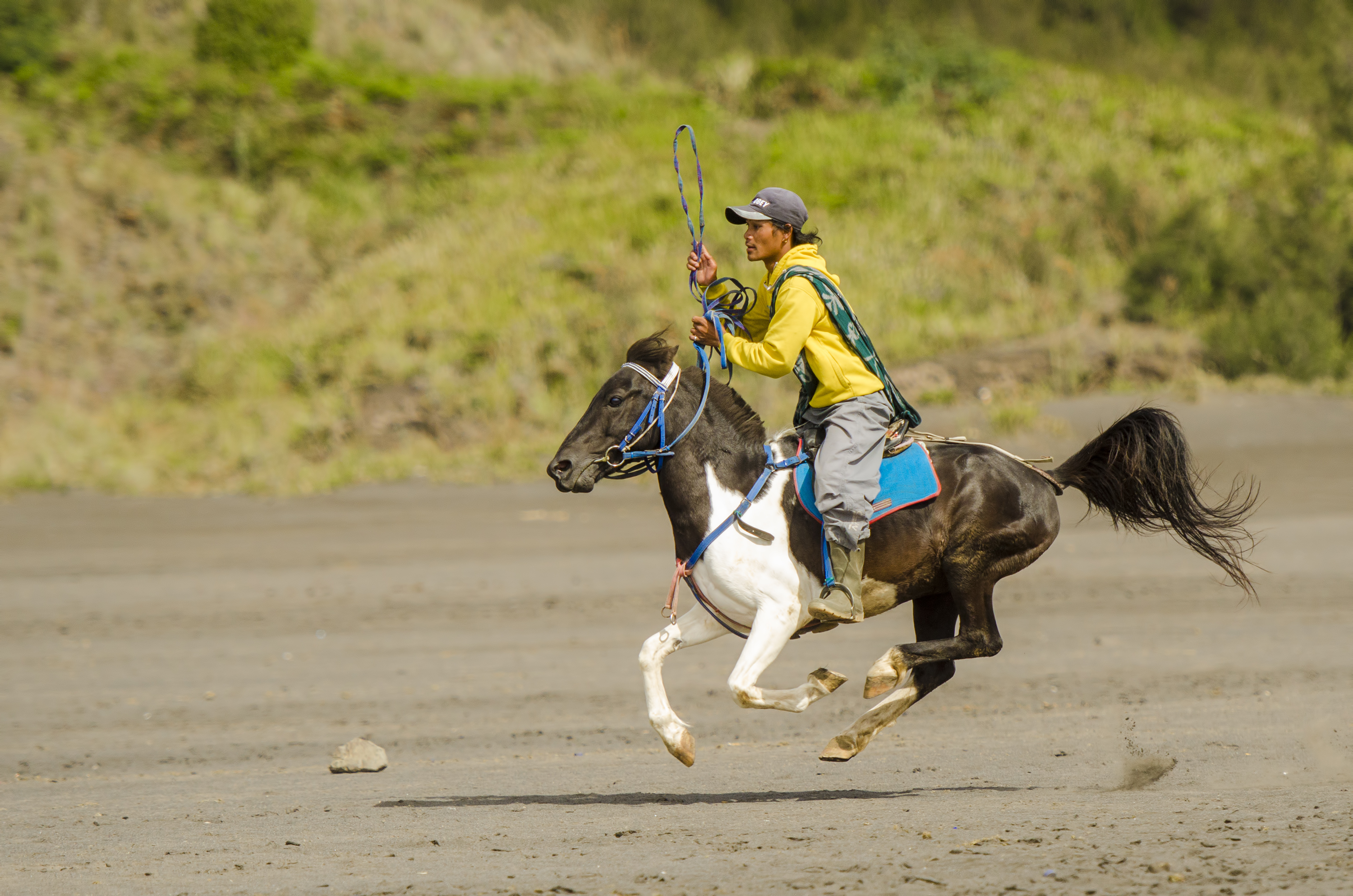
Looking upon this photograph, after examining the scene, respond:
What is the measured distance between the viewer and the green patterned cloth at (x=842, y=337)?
21.3 feet

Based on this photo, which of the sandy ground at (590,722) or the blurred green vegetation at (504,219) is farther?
Answer: the blurred green vegetation at (504,219)

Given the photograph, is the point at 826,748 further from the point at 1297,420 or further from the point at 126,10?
the point at 126,10

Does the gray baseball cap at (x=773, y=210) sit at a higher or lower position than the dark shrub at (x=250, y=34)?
lower

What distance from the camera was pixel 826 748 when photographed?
6.45 meters

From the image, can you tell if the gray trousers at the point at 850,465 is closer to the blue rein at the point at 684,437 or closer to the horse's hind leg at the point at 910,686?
the blue rein at the point at 684,437

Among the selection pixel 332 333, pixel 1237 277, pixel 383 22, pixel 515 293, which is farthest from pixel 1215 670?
pixel 383 22

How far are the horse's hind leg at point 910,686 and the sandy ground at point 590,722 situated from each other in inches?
12.9

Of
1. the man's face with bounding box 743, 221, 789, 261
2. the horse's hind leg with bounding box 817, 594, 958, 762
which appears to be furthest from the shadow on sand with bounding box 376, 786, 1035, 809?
the man's face with bounding box 743, 221, 789, 261

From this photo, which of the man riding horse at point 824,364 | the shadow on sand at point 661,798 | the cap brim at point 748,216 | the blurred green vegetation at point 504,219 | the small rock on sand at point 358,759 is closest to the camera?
the man riding horse at point 824,364

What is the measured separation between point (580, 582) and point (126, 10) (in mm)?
28865

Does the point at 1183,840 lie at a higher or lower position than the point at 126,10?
Result: lower

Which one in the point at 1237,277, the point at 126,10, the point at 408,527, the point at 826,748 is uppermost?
the point at 126,10

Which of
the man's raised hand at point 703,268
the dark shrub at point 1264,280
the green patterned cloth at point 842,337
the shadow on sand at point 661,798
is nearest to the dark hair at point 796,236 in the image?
the green patterned cloth at point 842,337

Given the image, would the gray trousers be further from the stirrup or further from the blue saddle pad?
the stirrup
